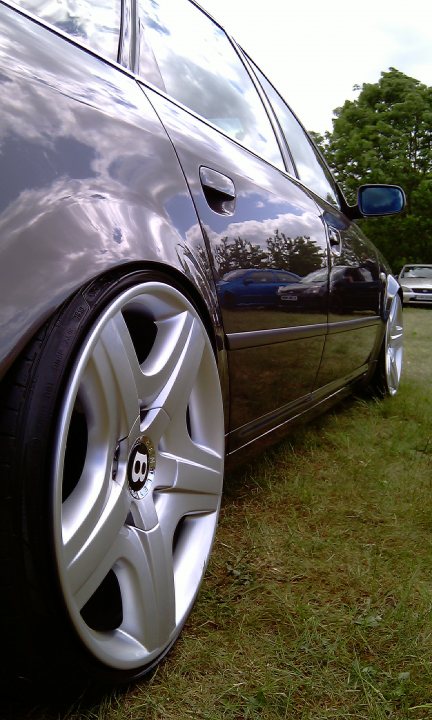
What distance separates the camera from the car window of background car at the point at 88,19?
1.40m

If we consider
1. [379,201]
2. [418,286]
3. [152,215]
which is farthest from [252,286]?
[418,286]

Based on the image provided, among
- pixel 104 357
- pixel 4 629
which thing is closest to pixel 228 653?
pixel 4 629

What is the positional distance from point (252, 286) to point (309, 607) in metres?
0.80

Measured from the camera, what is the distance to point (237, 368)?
1729 millimetres

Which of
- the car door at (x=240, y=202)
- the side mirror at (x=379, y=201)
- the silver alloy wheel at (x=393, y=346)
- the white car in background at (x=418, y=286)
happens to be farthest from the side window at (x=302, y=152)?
the white car in background at (x=418, y=286)

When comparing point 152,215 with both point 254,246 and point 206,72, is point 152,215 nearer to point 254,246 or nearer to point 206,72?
point 254,246

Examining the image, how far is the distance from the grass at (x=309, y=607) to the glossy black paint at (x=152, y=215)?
0.26 metres

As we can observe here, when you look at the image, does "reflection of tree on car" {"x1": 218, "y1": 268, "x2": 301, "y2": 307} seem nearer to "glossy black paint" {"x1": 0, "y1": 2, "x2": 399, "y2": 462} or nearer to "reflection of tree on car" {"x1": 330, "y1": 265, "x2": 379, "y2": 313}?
"glossy black paint" {"x1": 0, "y1": 2, "x2": 399, "y2": 462}

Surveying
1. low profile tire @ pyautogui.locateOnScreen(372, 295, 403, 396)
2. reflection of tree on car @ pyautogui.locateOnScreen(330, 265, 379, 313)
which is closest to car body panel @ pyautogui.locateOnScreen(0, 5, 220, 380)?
reflection of tree on car @ pyautogui.locateOnScreen(330, 265, 379, 313)

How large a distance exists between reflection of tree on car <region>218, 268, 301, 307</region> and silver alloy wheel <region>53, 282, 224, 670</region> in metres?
0.22

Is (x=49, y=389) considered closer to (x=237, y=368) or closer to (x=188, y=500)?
(x=188, y=500)

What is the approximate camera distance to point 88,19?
1.52 meters

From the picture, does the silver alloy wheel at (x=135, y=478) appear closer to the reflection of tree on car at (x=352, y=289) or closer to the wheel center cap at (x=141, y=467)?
the wheel center cap at (x=141, y=467)

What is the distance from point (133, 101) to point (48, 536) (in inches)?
36.7
